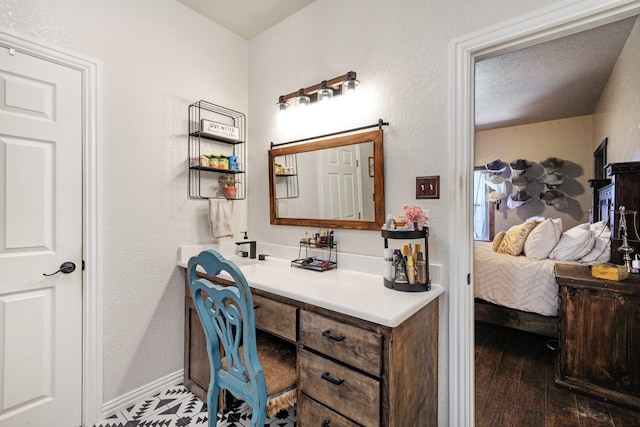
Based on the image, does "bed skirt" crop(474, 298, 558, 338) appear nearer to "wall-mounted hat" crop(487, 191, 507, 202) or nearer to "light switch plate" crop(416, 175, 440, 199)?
"light switch plate" crop(416, 175, 440, 199)

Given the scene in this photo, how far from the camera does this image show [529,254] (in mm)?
3072

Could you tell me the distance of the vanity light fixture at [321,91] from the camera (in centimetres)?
182

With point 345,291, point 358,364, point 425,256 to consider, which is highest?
point 425,256

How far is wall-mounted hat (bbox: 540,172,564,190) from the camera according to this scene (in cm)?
468

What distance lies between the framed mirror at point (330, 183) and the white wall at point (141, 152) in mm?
627

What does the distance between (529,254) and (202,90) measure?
11.0 feet

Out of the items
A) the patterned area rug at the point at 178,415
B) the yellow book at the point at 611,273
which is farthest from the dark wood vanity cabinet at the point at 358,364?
the yellow book at the point at 611,273

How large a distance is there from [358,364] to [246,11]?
2.35 meters

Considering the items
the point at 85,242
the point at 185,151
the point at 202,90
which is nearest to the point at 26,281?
the point at 85,242

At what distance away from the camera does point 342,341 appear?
1214mm

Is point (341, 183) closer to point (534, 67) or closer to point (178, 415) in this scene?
point (178, 415)

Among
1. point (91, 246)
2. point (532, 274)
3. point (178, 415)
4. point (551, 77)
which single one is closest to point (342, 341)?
point (178, 415)

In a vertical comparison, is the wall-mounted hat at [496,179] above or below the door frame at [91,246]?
above

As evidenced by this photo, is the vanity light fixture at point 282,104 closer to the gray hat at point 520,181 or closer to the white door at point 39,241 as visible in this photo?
the white door at point 39,241
